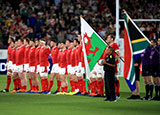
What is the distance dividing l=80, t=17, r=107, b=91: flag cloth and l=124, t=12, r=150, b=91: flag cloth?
187 centimetres

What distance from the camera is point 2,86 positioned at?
946 inches

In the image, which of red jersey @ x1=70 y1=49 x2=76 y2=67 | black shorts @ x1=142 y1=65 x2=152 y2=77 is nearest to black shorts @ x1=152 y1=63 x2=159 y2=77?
black shorts @ x1=142 y1=65 x2=152 y2=77

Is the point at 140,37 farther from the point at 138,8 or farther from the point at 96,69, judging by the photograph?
the point at 138,8

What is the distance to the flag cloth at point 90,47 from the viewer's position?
18938mm

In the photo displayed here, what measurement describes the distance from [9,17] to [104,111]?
21.0 m

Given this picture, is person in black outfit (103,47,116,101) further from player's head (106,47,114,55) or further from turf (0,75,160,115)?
turf (0,75,160,115)

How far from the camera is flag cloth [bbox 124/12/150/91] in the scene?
16.7m

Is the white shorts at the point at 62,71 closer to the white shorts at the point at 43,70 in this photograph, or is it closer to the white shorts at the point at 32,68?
the white shorts at the point at 43,70

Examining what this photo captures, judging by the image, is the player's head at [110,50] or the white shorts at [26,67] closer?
the player's head at [110,50]

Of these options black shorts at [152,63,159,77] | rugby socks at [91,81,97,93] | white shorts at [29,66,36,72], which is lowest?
rugby socks at [91,81,97,93]

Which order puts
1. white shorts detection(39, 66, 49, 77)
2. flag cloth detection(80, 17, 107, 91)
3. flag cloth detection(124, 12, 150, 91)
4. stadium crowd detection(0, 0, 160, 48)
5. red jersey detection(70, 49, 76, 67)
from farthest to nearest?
stadium crowd detection(0, 0, 160, 48) < white shorts detection(39, 66, 49, 77) < red jersey detection(70, 49, 76, 67) < flag cloth detection(80, 17, 107, 91) < flag cloth detection(124, 12, 150, 91)

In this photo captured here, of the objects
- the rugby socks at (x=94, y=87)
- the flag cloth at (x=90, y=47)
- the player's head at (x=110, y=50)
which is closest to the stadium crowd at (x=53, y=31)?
the rugby socks at (x=94, y=87)

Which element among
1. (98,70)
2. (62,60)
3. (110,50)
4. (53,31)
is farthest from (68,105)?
(53,31)

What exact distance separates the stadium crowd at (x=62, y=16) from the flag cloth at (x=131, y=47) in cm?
1434
